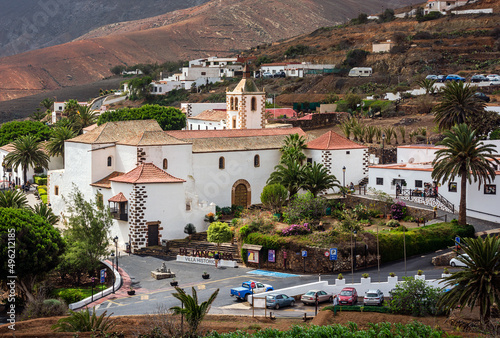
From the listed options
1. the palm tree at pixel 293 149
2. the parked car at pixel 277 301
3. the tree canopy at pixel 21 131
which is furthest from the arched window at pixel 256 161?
the tree canopy at pixel 21 131

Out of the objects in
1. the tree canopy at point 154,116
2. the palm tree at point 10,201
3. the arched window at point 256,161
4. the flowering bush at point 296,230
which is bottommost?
the flowering bush at point 296,230

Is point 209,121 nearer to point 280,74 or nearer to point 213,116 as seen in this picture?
point 213,116

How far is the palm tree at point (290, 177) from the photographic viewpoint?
54.7m

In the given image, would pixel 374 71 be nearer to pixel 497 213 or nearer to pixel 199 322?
pixel 497 213

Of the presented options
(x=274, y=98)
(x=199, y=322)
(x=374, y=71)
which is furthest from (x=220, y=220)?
(x=374, y=71)

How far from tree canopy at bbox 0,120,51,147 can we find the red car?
2236 inches

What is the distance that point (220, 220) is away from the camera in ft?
183

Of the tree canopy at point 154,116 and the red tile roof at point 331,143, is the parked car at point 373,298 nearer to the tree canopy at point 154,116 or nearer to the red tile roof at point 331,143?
the red tile roof at point 331,143

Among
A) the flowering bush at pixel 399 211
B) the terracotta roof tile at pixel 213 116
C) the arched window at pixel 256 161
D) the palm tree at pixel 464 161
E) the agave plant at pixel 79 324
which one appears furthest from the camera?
the terracotta roof tile at pixel 213 116

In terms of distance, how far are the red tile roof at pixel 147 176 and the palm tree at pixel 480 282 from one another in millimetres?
23358

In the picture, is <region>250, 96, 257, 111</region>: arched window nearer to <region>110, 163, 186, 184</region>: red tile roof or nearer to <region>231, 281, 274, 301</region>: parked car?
<region>110, 163, 186, 184</region>: red tile roof

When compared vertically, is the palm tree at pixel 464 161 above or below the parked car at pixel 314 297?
above

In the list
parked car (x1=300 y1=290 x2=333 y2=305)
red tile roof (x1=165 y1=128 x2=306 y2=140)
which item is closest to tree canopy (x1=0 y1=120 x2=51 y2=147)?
red tile roof (x1=165 y1=128 x2=306 y2=140)

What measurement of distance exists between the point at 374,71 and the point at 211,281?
270 feet
